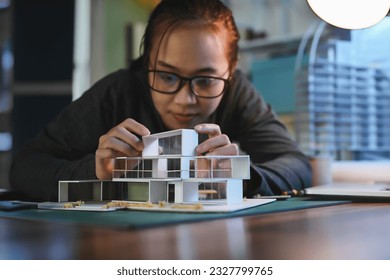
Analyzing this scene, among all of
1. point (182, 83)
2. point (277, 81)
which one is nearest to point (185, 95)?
point (182, 83)

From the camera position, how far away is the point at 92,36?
1278mm

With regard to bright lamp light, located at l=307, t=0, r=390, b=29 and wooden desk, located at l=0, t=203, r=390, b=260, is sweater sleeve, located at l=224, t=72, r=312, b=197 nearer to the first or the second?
bright lamp light, located at l=307, t=0, r=390, b=29

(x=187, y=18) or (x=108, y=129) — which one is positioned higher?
(x=187, y=18)

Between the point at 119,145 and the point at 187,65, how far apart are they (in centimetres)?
15

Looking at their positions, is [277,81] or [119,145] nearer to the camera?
[119,145]

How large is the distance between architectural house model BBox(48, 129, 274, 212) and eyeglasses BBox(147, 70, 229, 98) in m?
0.13

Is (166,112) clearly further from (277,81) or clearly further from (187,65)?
(277,81)

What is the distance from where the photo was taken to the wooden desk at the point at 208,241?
370 mm

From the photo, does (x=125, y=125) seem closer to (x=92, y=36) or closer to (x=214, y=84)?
(x=214, y=84)

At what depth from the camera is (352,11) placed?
0.76 meters

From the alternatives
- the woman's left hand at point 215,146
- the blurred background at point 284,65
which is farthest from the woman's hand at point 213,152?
the blurred background at point 284,65

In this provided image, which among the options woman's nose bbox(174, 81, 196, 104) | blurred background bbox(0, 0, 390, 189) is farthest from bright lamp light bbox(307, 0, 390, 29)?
blurred background bbox(0, 0, 390, 189)

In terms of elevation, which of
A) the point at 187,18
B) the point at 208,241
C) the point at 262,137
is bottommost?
the point at 208,241

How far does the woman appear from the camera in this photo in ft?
2.20
